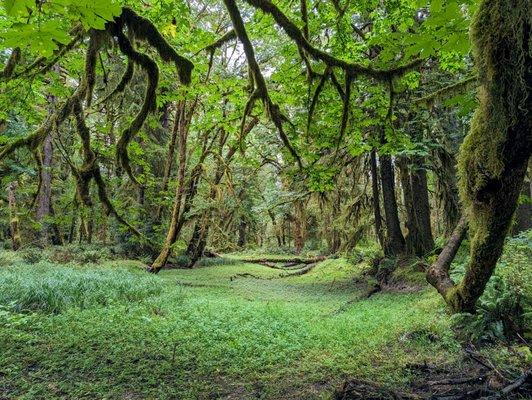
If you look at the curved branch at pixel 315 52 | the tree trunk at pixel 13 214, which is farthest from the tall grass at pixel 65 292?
the tree trunk at pixel 13 214

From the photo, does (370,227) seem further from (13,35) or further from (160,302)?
(13,35)

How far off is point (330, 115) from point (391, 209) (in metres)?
5.58

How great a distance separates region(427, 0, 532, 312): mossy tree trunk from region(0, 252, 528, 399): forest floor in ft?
6.28

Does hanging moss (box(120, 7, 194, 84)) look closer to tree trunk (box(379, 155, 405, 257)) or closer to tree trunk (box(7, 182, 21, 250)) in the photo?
tree trunk (box(379, 155, 405, 257))

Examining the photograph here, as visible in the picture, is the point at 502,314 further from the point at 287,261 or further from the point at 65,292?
the point at 287,261

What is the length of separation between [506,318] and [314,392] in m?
2.96

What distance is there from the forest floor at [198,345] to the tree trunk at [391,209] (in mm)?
3380

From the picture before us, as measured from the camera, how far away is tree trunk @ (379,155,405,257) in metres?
12.3

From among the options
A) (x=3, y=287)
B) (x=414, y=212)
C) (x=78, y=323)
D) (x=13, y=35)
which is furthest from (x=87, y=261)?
(x=13, y=35)

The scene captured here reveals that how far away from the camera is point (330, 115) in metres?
7.73

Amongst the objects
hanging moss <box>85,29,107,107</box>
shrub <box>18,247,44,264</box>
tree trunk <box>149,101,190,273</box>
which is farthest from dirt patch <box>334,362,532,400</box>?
shrub <box>18,247,44,264</box>

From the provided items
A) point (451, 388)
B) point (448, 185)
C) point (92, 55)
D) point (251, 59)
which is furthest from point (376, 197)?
point (92, 55)

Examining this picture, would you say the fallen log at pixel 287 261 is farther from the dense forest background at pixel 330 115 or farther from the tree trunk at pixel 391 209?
the tree trunk at pixel 391 209

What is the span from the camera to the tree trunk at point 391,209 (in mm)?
12266
